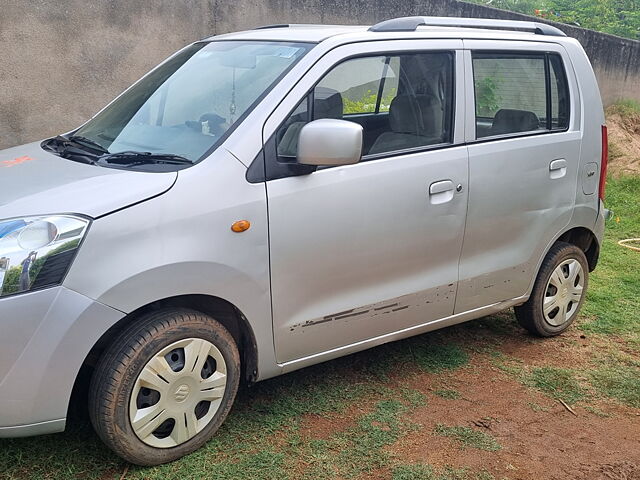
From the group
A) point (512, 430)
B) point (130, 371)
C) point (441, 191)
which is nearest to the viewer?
point (130, 371)

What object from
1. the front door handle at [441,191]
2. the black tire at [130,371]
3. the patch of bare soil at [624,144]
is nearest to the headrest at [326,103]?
the front door handle at [441,191]

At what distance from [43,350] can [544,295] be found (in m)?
3.29

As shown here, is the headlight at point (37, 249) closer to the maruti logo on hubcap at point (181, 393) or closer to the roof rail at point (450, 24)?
the maruti logo on hubcap at point (181, 393)

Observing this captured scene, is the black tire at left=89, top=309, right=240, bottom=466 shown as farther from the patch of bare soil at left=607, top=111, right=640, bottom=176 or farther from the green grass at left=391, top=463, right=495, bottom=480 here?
the patch of bare soil at left=607, top=111, right=640, bottom=176

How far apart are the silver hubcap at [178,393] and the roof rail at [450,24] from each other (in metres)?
1.93

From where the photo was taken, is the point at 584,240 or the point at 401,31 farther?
the point at 584,240

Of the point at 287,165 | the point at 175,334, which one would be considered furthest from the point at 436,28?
the point at 175,334

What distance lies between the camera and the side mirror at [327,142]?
324 centimetres

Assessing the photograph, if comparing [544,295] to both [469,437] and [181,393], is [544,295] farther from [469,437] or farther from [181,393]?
[181,393]

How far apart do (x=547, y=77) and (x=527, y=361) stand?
1.83 m

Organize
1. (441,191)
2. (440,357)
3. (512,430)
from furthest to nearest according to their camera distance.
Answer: (440,357) < (441,191) < (512,430)

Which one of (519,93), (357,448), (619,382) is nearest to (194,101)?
(357,448)

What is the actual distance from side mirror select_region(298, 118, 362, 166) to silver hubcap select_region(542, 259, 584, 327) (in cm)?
218

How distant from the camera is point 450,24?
166 inches
